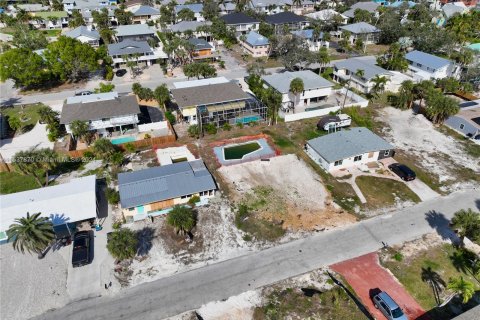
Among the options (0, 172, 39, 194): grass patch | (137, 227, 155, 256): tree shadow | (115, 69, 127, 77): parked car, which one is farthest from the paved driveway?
(115, 69, 127, 77): parked car

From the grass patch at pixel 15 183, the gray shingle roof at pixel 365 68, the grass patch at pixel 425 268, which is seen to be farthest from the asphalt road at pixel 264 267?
the gray shingle roof at pixel 365 68

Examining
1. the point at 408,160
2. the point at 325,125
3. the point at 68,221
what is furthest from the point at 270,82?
→ the point at 68,221

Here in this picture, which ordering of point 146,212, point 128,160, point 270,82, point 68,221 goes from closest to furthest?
point 68,221 < point 146,212 < point 128,160 < point 270,82

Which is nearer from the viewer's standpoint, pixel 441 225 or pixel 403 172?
pixel 441 225

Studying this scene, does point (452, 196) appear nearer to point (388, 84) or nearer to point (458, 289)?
point (458, 289)

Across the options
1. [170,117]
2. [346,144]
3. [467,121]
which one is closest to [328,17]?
[467,121]

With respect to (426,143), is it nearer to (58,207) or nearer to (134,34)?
(58,207)

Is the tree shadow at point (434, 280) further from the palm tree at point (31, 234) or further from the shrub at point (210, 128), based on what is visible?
the palm tree at point (31, 234)
